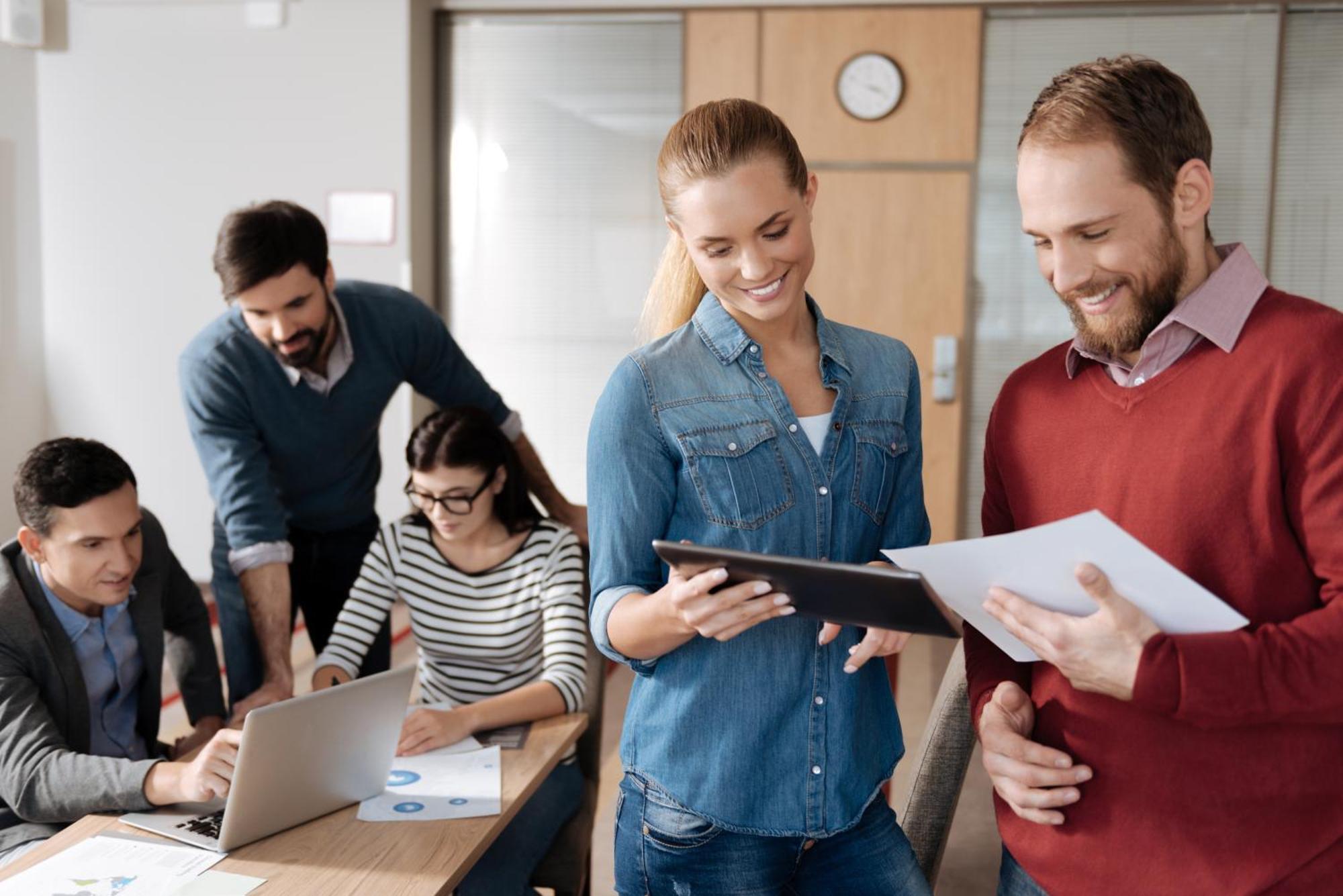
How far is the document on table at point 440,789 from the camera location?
164cm

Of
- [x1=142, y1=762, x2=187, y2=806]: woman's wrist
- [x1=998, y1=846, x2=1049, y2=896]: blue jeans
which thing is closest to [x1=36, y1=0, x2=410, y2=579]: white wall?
[x1=142, y1=762, x2=187, y2=806]: woman's wrist

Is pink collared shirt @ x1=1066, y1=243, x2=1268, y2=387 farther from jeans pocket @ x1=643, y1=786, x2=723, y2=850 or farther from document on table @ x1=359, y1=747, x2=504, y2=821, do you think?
document on table @ x1=359, y1=747, x2=504, y2=821

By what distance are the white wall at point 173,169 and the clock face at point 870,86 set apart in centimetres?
189

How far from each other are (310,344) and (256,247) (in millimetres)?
231

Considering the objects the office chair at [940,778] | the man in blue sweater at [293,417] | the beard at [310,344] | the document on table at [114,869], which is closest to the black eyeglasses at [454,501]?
the man in blue sweater at [293,417]

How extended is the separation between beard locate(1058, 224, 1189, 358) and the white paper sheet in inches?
45.2

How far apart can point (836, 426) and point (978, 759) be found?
6.99 feet

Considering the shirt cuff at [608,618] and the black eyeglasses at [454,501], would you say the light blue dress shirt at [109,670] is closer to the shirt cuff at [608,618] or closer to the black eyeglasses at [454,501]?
the black eyeglasses at [454,501]

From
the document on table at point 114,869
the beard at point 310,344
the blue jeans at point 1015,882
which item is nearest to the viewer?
the blue jeans at point 1015,882

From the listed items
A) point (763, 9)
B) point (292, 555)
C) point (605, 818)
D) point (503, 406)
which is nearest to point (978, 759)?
point (605, 818)

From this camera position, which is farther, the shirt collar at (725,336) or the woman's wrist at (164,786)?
the woman's wrist at (164,786)

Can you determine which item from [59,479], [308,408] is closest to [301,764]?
[59,479]

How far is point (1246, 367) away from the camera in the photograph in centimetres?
104

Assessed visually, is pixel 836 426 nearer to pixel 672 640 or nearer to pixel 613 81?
pixel 672 640
